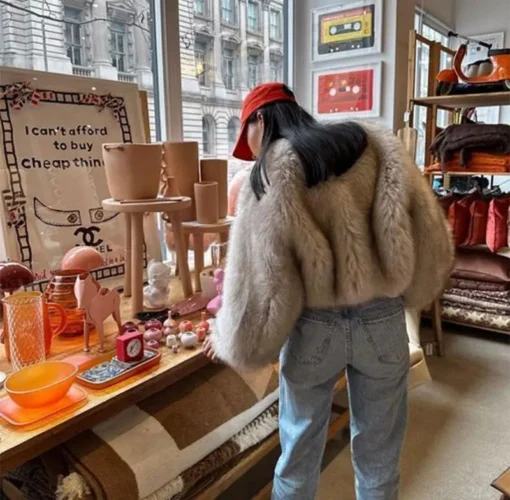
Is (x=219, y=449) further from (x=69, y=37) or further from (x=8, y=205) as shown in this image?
(x=69, y=37)

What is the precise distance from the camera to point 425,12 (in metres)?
3.77

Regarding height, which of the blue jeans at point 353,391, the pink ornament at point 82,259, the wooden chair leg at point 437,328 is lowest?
the wooden chair leg at point 437,328

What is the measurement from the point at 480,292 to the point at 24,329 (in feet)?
8.58

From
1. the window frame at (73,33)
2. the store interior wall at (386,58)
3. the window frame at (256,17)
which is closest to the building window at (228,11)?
the window frame at (256,17)

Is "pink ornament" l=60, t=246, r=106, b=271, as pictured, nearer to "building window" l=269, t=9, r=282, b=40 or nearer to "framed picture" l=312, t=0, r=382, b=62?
"building window" l=269, t=9, r=282, b=40

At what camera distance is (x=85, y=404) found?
1116mm

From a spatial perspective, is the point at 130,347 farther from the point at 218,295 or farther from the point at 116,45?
the point at 116,45

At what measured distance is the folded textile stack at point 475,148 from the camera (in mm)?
2742

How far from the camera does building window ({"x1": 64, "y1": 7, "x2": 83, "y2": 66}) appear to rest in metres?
1.89

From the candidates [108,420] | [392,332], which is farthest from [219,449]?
[392,332]

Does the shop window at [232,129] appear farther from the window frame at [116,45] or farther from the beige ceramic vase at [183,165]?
the beige ceramic vase at [183,165]

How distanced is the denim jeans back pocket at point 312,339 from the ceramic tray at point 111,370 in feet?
1.23

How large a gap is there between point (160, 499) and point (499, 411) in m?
1.68

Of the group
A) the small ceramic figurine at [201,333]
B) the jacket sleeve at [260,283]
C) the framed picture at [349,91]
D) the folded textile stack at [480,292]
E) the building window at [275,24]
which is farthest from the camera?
the framed picture at [349,91]
